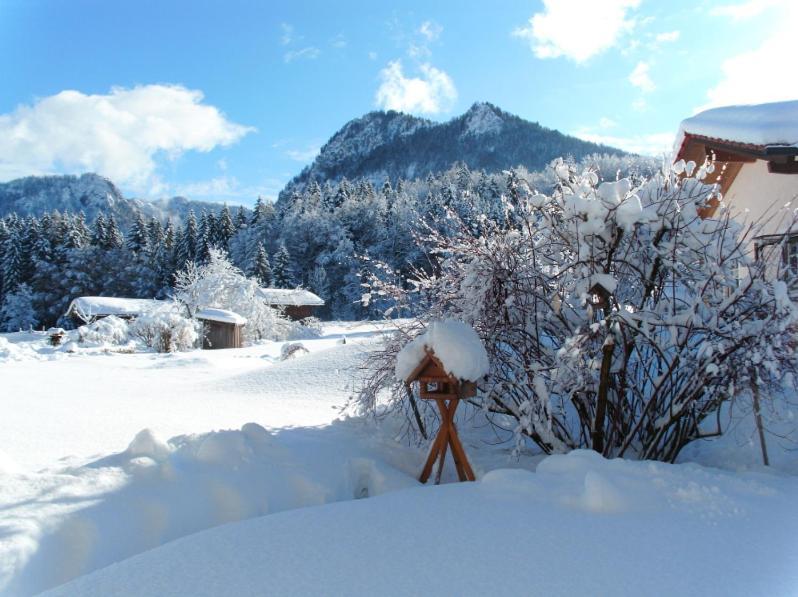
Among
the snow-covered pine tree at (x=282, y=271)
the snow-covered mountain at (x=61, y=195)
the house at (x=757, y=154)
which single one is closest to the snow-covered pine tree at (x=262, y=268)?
the snow-covered pine tree at (x=282, y=271)

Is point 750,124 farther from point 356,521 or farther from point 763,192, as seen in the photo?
point 356,521

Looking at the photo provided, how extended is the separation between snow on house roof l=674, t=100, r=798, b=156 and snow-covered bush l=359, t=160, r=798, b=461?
211 cm

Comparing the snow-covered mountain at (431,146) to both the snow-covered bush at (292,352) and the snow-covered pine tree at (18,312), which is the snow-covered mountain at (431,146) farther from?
the snow-covered bush at (292,352)

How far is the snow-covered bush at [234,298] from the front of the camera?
1067 inches

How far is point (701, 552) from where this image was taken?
277 cm

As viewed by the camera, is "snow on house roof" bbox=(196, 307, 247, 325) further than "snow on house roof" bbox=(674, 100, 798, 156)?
Yes

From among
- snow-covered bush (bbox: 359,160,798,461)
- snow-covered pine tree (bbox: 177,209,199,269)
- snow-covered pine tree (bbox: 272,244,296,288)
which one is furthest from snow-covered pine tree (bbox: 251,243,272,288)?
snow-covered bush (bbox: 359,160,798,461)

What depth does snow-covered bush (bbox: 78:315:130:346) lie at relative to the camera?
19094 mm

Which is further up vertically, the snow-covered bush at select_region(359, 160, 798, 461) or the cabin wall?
the cabin wall

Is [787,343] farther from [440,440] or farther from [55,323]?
[55,323]

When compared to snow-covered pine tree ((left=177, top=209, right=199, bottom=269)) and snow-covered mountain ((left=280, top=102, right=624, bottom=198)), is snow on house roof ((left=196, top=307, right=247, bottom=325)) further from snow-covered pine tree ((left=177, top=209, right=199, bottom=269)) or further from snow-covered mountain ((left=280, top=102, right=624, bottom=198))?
snow-covered mountain ((left=280, top=102, right=624, bottom=198))

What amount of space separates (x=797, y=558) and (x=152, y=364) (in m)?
13.3

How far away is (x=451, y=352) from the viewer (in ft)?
13.9

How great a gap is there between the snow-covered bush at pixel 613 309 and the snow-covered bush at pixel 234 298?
2281 centimetres
